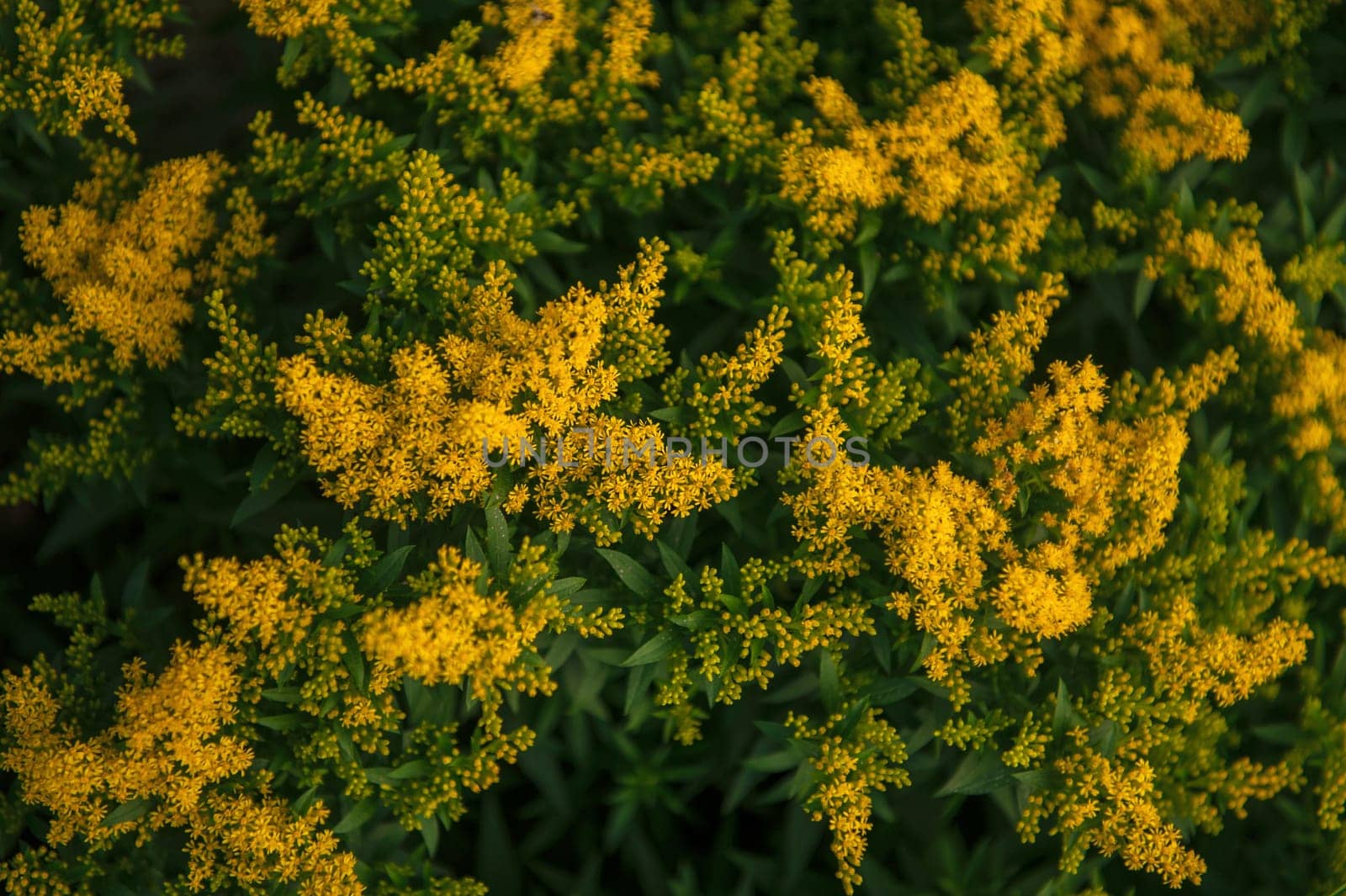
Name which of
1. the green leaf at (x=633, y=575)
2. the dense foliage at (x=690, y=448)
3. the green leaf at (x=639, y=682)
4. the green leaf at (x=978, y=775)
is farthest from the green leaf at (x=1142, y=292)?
the green leaf at (x=639, y=682)

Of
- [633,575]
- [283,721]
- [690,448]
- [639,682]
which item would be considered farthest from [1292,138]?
[283,721]

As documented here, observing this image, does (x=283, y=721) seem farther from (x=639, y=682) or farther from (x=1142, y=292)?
(x=1142, y=292)

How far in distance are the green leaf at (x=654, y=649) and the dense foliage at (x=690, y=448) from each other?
1 centimetres

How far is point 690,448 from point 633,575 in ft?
1.36

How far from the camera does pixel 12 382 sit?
398cm

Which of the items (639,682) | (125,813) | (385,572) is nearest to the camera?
(385,572)

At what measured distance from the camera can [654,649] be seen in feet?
10.4

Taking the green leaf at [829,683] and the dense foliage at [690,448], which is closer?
the dense foliage at [690,448]

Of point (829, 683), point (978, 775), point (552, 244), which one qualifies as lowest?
point (978, 775)

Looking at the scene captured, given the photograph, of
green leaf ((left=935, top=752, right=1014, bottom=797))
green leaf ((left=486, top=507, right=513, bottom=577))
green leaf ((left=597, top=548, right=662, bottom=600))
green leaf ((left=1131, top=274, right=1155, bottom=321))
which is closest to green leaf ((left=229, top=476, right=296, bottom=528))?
green leaf ((left=486, top=507, right=513, bottom=577))

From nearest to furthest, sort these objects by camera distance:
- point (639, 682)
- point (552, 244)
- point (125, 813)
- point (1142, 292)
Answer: point (125, 813) < point (639, 682) < point (552, 244) < point (1142, 292)

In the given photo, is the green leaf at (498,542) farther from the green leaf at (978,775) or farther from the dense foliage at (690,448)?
the green leaf at (978,775)

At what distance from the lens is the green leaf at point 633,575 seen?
3.14 meters

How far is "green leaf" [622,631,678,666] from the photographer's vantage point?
3.16 meters
